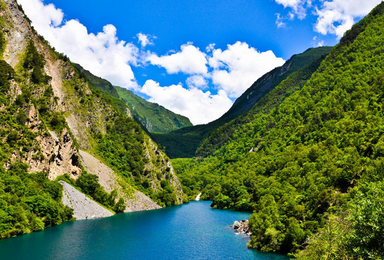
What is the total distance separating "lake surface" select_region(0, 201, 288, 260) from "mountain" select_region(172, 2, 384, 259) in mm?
6864

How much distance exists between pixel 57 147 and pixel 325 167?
76628 millimetres

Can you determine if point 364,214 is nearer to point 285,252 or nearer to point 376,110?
point 285,252

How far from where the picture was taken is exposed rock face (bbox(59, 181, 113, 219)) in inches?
3179

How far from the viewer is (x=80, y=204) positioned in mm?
83750

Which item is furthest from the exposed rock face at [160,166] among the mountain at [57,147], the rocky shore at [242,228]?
the rocky shore at [242,228]

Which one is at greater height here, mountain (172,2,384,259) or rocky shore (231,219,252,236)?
mountain (172,2,384,259)

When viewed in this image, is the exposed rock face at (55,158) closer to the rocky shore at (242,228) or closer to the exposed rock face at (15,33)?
the exposed rock face at (15,33)

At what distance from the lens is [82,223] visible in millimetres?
74125

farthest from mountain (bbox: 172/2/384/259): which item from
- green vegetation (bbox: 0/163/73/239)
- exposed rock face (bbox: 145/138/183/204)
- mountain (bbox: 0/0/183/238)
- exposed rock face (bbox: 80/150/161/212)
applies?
green vegetation (bbox: 0/163/73/239)

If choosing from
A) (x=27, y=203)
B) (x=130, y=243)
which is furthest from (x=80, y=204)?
(x=130, y=243)

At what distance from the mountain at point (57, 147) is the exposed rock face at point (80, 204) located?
410 millimetres

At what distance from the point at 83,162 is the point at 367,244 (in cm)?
9888

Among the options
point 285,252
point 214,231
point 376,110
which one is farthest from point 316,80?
point 285,252

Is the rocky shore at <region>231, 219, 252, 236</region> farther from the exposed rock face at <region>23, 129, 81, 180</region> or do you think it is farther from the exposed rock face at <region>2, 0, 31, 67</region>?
the exposed rock face at <region>2, 0, 31, 67</region>
